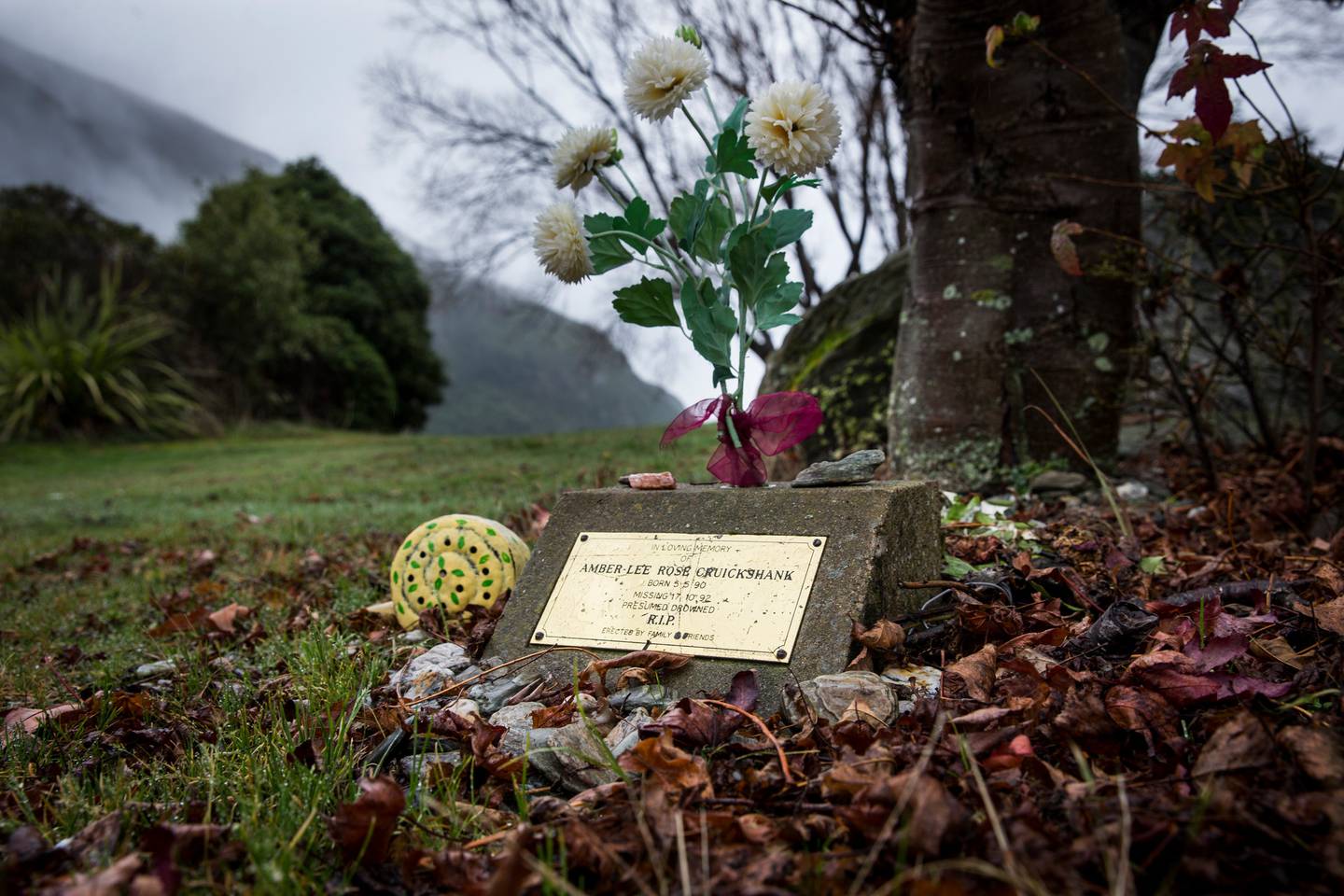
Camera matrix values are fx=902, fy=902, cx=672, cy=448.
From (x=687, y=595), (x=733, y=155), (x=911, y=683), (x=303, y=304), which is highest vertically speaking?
(x=303, y=304)

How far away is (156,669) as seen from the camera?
270 centimetres

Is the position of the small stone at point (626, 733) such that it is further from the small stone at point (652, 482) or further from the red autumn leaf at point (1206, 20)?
the red autumn leaf at point (1206, 20)

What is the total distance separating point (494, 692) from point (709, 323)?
115cm

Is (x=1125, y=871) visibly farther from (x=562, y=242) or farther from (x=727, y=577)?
(x=562, y=242)

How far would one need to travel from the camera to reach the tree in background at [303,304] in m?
21.0

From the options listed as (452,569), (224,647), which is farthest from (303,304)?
(452,569)

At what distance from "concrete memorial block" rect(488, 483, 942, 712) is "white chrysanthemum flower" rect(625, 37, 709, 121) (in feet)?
3.53

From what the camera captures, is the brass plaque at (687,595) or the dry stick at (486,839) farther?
the brass plaque at (687,595)

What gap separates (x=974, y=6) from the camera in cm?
384

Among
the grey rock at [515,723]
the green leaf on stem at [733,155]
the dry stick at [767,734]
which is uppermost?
the green leaf on stem at [733,155]

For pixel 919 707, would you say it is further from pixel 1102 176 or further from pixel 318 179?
pixel 318 179

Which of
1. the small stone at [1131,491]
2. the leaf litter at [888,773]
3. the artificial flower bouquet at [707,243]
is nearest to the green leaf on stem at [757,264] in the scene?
the artificial flower bouquet at [707,243]

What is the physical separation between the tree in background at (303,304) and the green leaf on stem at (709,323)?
1963 centimetres

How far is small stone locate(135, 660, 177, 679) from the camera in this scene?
2.67 meters
